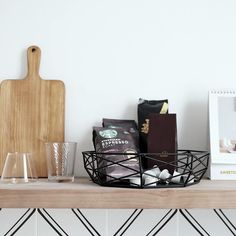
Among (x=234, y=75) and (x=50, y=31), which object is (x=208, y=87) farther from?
(x=50, y=31)

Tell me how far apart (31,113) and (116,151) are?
31 cm

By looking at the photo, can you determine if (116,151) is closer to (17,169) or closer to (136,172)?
(136,172)

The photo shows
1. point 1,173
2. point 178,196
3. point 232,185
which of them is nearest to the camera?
point 178,196

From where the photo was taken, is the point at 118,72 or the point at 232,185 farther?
the point at 118,72

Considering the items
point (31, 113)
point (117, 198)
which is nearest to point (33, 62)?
point (31, 113)

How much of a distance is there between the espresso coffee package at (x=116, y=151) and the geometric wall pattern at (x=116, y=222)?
0.25 meters

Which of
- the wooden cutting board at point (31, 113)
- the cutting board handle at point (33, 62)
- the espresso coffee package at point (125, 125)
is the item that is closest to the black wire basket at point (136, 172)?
the espresso coffee package at point (125, 125)

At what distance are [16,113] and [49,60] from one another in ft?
0.60

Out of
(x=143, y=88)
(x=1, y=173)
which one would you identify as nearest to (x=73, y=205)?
(x=1, y=173)

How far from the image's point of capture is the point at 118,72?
136 centimetres

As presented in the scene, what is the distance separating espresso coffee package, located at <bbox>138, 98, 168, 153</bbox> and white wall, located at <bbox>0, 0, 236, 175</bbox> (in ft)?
0.18

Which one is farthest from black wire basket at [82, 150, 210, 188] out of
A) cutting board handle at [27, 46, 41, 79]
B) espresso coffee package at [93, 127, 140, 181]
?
cutting board handle at [27, 46, 41, 79]

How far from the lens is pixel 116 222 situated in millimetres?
1354

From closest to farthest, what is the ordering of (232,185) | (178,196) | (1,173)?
(178,196) < (232,185) < (1,173)
